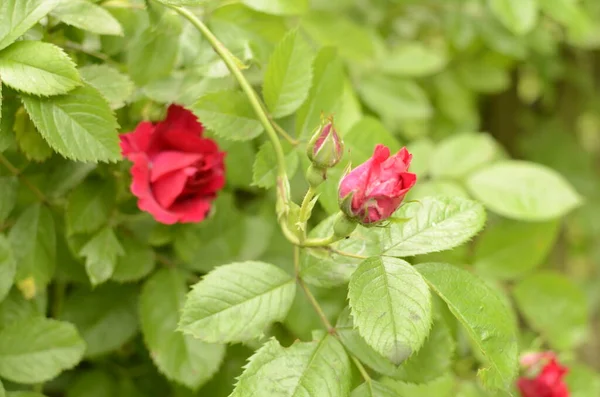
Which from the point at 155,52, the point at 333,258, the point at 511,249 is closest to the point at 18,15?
the point at 155,52

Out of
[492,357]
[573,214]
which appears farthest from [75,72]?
[573,214]

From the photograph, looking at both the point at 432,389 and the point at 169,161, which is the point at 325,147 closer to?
the point at 169,161

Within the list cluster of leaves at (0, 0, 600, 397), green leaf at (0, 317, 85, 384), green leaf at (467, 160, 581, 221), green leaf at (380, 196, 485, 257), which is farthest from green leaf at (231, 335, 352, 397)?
green leaf at (467, 160, 581, 221)

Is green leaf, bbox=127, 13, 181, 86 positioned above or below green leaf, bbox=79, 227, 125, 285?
above

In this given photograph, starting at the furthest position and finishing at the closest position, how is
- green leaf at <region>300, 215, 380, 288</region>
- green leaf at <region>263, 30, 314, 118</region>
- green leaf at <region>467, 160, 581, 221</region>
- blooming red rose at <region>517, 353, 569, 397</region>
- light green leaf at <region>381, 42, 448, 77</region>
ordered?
light green leaf at <region>381, 42, 448, 77</region> < green leaf at <region>467, 160, 581, 221</region> < blooming red rose at <region>517, 353, 569, 397</region> < green leaf at <region>263, 30, 314, 118</region> < green leaf at <region>300, 215, 380, 288</region>

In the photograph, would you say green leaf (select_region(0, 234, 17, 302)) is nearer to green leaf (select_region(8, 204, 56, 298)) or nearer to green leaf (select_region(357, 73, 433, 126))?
green leaf (select_region(8, 204, 56, 298))

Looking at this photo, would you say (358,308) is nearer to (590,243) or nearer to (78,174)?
(78,174)

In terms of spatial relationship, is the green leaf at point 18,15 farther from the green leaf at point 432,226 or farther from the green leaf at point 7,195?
the green leaf at point 432,226
